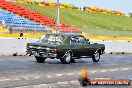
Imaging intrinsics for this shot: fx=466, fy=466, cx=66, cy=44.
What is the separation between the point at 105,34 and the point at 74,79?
33903 millimetres

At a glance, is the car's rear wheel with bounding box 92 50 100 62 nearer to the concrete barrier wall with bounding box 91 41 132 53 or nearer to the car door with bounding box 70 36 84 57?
the car door with bounding box 70 36 84 57

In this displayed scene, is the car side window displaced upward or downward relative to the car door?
upward

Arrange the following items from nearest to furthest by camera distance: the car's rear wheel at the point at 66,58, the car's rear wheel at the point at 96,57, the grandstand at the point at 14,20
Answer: the car's rear wheel at the point at 66,58 < the car's rear wheel at the point at 96,57 < the grandstand at the point at 14,20

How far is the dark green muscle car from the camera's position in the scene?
22.1 m

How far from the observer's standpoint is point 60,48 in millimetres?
22281

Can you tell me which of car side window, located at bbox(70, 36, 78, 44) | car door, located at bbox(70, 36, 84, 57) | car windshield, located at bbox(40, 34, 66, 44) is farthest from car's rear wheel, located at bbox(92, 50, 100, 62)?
car windshield, located at bbox(40, 34, 66, 44)

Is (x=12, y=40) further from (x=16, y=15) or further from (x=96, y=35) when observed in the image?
(x=16, y=15)

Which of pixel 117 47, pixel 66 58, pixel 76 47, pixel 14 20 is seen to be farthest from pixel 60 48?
pixel 14 20

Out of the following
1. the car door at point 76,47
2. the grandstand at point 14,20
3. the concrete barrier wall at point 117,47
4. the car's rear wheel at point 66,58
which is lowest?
the concrete barrier wall at point 117,47

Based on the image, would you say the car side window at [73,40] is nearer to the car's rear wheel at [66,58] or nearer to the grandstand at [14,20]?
the car's rear wheel at [66,58]

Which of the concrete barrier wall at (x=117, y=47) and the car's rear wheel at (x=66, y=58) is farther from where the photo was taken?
the concrete barrier wall at (x=117, y=47)

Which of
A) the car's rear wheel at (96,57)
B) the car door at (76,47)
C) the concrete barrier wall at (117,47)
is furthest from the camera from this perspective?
the concrete barrier wall at (117,47)

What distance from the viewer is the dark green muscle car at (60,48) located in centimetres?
2211

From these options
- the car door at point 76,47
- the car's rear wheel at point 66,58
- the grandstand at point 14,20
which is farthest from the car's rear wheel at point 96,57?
the grandstand at point 14,20
